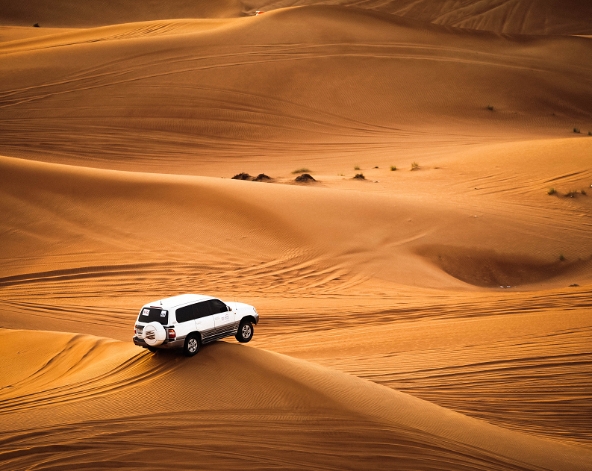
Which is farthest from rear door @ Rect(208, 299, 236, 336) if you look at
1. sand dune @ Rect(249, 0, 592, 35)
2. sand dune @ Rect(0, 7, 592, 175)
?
sand dune @ Rect(249, 0, 592, 35)

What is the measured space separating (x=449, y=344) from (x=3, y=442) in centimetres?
823

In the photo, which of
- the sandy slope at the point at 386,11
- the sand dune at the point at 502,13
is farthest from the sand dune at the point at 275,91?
the sandy slope at the point at 386,11

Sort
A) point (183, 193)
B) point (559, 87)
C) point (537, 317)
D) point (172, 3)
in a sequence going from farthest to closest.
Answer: point (172, 3) → point (559, 87) → point (183, 193) → point (537, 317)

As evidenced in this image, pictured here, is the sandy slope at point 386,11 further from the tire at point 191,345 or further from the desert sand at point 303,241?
the tire at point 191,345

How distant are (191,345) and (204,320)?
425 millimetres

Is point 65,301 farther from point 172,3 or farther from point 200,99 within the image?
point 172,3

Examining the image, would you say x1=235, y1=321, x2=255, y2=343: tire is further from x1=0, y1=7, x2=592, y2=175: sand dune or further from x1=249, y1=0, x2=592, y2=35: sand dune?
x1=249, y1=0, x2=592, y2=35: sand dune

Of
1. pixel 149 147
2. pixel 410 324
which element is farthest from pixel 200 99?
pixel 410 324

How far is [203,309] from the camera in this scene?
1131cm

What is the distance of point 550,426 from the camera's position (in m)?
11.9

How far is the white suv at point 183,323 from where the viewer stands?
10.7 m

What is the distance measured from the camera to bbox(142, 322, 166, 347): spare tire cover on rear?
10617mm

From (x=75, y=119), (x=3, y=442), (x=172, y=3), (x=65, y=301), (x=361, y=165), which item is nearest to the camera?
(x=3, y=442)

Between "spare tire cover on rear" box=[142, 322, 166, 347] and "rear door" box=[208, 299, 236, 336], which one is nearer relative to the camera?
"spare tire cover on rear" box=[142, 322, 166, 347]
